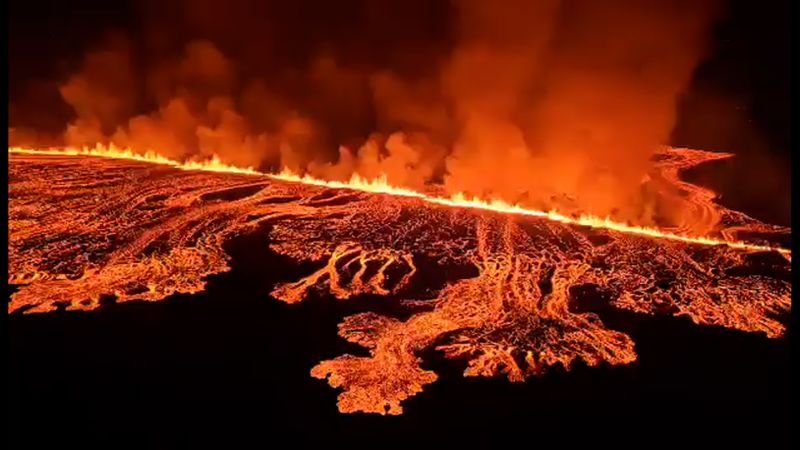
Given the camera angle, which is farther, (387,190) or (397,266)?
(387,190)

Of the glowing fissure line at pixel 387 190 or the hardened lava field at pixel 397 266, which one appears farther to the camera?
the glowing fissure line at pixel 387 190

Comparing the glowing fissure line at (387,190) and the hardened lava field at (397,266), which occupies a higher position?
the glowing fissure line at (387,190)

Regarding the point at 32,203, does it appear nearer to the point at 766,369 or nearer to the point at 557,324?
the point at 557,324

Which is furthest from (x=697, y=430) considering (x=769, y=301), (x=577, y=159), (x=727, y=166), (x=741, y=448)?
(x=727, y=166)

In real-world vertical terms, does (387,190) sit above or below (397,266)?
above

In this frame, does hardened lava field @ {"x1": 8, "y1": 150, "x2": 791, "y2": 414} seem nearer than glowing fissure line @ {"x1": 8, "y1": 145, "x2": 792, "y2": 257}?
Yes
